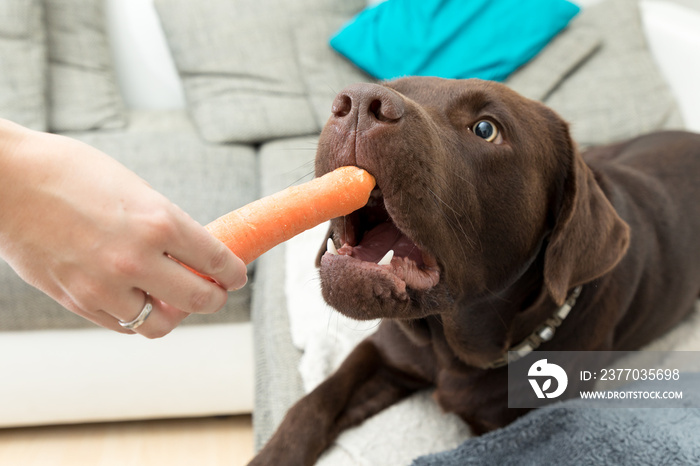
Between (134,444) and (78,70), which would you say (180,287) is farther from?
(78,70)

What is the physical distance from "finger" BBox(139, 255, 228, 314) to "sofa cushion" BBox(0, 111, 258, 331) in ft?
4.65

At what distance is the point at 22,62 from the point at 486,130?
8.63 ft

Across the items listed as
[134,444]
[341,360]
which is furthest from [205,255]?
[134,444]

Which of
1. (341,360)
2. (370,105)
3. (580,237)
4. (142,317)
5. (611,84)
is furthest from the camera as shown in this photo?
(611,84)

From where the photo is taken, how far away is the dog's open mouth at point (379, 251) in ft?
3.61

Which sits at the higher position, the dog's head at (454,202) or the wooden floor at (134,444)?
the dog's head at (454,202)

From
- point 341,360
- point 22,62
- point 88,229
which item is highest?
point 88,229

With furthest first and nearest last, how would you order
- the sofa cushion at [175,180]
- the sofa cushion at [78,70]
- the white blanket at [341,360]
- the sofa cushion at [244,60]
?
the sofa cushion at [244,60]
the sofa cushion at [78,70]
the sofa cushion at [175,180]
the white blanket at [341,360]

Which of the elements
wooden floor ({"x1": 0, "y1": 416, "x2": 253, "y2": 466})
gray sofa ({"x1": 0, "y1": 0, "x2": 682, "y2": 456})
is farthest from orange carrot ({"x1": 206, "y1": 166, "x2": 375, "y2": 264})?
wooden floor ({"x1": 0, "y1": 416, "x2": 253, "y2": 466})

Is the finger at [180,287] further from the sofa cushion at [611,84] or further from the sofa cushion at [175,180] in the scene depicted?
the sofa cushion at [611,84]

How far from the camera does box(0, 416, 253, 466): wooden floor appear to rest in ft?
7.75

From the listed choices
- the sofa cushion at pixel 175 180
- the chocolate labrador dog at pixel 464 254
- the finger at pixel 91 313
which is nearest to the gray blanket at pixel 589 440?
the chocolate labrador dog at pixel 464 254

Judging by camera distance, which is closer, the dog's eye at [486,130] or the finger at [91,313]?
the finger at [91,313]

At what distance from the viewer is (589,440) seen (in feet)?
3.93
